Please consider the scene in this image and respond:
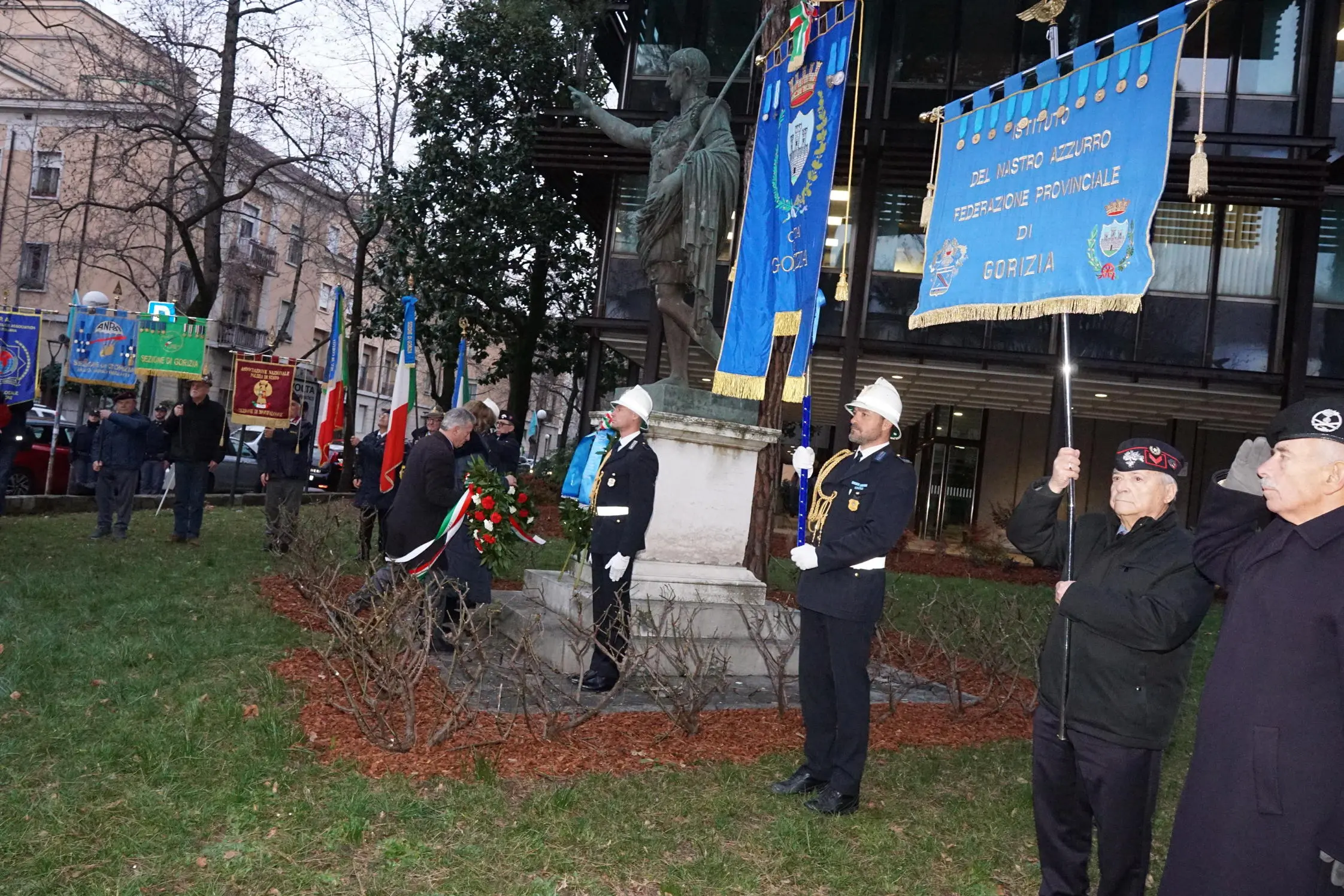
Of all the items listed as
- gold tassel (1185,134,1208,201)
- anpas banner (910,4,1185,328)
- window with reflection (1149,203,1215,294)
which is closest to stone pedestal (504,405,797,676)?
anpas banner (910,4,1185,328)

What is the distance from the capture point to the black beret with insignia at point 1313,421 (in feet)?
8.55

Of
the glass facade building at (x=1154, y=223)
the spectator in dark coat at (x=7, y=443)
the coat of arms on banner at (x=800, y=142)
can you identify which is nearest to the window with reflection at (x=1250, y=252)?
the glass facade building at (x=1154, y=223)

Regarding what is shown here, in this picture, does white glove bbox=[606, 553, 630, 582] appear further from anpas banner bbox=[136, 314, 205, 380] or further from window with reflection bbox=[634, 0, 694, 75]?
window with reflection bbox=[634, 0, 694, 75]

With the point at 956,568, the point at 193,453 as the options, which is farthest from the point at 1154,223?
the point at 193,453

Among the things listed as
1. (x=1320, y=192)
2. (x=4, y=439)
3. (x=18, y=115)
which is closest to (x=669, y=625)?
(x=4, y=439)

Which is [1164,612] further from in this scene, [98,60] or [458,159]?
[458,159]

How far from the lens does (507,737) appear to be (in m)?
5.28

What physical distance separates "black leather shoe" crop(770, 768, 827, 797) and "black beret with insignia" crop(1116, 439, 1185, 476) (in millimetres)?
2297

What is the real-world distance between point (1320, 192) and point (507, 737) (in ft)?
53.4

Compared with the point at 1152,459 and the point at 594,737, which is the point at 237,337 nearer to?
the point at 594,737

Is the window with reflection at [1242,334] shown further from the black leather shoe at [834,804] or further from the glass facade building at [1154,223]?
the black leather shoe at [834,804]

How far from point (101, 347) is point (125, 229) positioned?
9.25m

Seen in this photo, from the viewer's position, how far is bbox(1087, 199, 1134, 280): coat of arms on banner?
15.2ft

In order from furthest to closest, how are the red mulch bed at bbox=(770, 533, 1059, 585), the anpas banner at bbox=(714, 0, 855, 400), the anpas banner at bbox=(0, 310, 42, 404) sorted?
the red mulch bed at bbox=(770, 533, 1059, 585) < the anpas banner at bbox=(0, 310, 42, 404) < the anpas banner at bbox=(714, 0, 855, 400)
